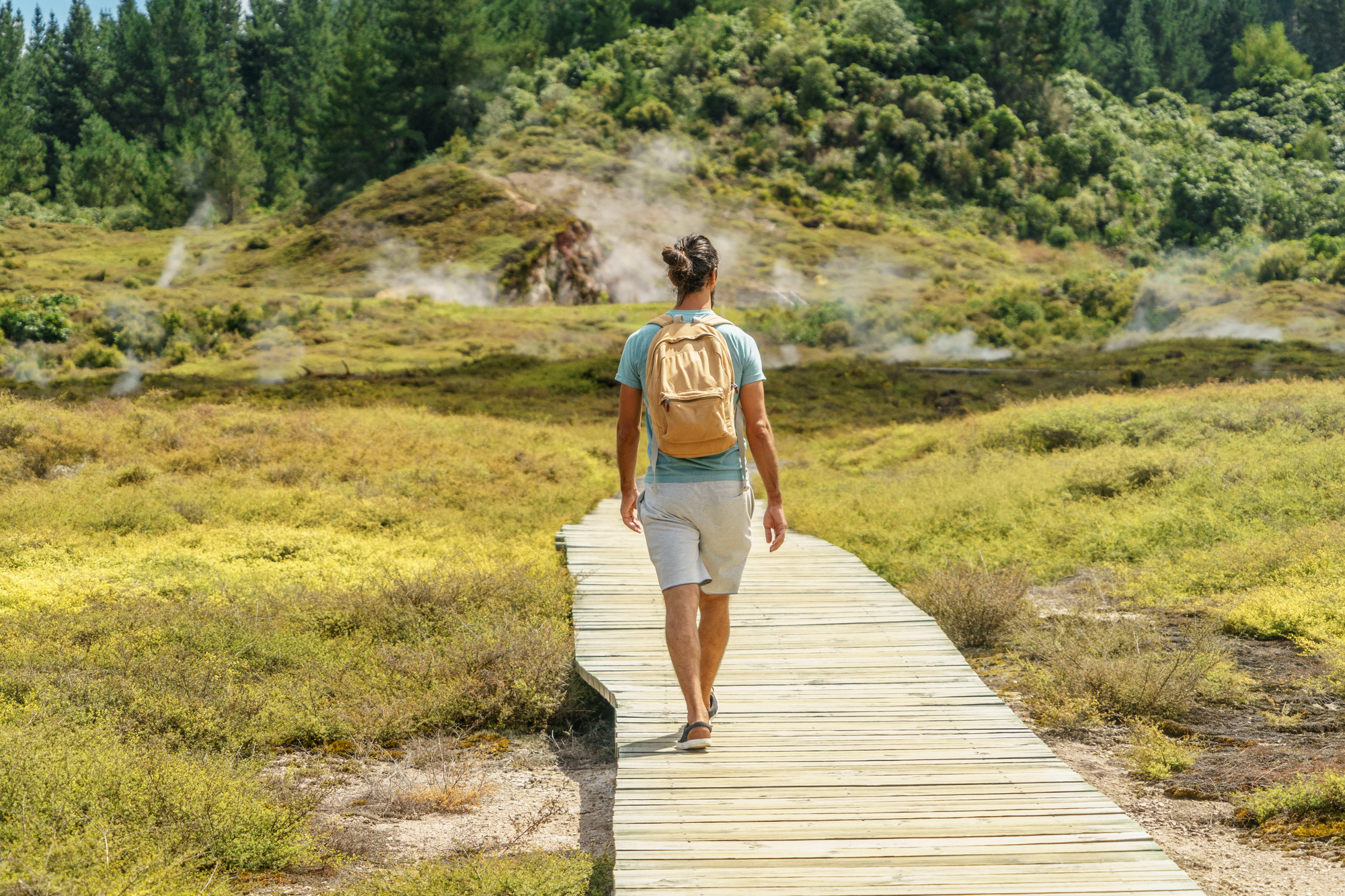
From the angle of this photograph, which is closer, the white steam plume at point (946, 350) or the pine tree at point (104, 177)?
the white steam plume at point (946, 350)

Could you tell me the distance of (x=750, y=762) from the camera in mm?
4465

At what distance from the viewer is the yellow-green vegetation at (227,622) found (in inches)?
159

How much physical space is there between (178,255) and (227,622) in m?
44.2

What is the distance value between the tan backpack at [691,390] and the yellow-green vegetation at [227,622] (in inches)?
83.7

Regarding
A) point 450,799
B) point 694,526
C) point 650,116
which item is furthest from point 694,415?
point 650,116

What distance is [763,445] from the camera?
175 inches

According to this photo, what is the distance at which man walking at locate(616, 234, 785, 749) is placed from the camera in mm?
4238

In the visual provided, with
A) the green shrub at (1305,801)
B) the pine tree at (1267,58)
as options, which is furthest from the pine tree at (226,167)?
the pine tree at (1267,58)

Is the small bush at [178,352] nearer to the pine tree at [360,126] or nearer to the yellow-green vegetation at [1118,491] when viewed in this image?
the yellow-green vegetation at [1118,491]

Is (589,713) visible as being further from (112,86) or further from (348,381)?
(112,86)

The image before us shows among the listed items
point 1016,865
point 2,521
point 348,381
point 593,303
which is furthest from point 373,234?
point 1016,865

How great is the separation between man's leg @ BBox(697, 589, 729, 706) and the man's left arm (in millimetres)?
377

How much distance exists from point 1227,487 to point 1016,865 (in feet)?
30.0

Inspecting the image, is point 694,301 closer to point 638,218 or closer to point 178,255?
point 638,218
